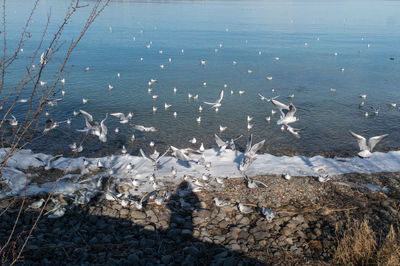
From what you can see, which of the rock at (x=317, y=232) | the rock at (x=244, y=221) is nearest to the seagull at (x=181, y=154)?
the rock at (x=244, y=221)

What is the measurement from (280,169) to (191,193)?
3.56 metres

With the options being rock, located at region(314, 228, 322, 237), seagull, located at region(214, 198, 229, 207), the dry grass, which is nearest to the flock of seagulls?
seagull, located at region(214, 198, 229, 207)

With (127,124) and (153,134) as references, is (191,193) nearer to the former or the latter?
(153,134)

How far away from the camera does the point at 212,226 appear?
7.39 metres

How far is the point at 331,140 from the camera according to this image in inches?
535

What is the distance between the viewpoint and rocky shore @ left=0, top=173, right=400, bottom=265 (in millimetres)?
6203

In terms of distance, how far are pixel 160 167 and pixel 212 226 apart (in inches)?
149

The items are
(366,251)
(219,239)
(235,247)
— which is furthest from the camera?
(219,239)

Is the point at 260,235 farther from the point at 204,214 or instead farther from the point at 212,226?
the point at 204,214

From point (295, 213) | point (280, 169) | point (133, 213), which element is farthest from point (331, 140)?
point (133, 213)

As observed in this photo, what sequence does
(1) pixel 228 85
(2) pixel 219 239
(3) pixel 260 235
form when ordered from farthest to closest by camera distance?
(1) pixel 228 85
(3) pixel 260 235
(2) pixel 219 239

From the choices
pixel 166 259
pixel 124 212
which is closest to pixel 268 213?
pixel 166 259

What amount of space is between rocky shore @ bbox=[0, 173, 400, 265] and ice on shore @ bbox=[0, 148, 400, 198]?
0.88 m

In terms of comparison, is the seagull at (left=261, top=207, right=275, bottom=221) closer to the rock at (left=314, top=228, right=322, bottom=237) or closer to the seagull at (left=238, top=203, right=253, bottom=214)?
the seagull at (left=238, top=203, right=253, bottom=214)
